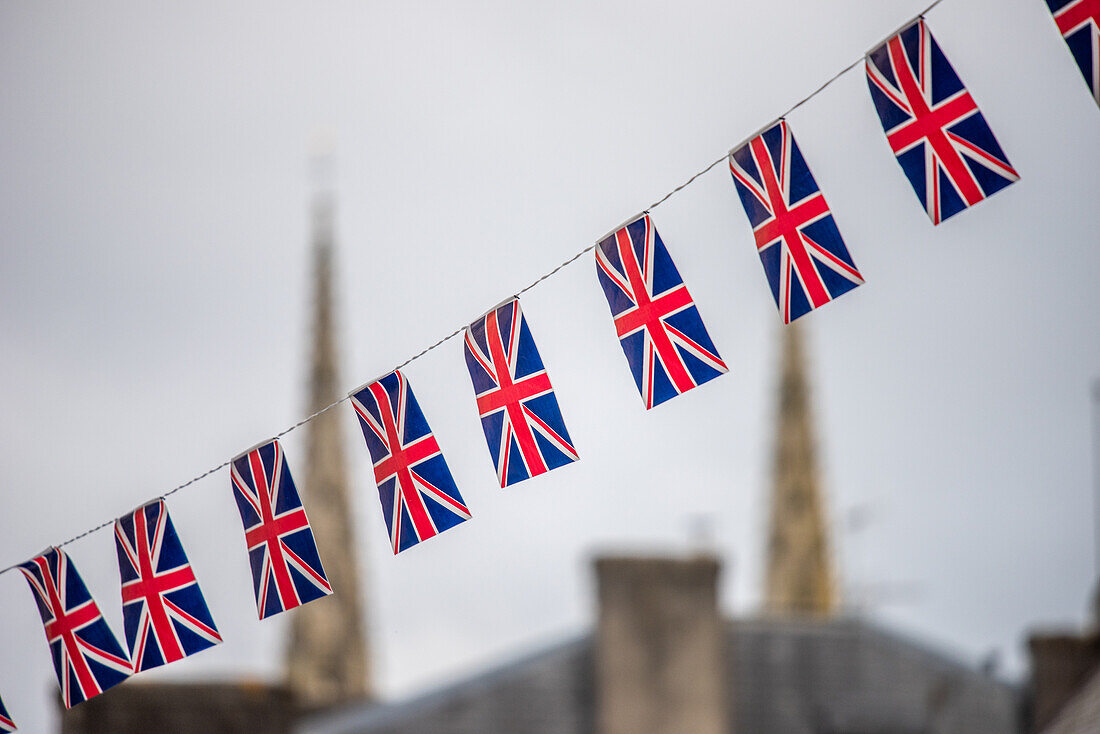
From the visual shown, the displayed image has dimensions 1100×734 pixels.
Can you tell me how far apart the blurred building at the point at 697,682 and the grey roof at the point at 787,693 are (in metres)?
0.01

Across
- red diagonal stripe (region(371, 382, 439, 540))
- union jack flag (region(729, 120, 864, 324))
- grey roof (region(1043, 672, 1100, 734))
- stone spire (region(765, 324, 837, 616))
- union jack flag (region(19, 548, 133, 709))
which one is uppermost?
stone spire (region(765, 324, 837, 616))

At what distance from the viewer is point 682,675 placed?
1869cm

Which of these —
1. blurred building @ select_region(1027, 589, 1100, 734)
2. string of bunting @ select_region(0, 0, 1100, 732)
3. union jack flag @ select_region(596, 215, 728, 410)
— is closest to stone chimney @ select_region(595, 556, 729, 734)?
blurred building @ select_region(1027, 589, 1100, 734)

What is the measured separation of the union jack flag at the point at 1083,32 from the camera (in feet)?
29.6

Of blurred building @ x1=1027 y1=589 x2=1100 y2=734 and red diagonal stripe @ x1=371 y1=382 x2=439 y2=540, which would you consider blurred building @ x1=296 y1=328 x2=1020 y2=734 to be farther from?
red diagonal stripe @ x1=371 y1=382 x2=439 y2=540

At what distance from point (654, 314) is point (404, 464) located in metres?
1.91

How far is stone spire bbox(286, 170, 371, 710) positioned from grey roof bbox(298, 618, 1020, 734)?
39507 mm

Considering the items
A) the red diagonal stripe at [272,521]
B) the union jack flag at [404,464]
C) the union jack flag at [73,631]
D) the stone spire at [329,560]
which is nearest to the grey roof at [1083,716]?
the union jack flag at [404,464]

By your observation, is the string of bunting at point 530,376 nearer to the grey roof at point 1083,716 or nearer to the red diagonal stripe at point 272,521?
the red diagonal stripe at point 272,521

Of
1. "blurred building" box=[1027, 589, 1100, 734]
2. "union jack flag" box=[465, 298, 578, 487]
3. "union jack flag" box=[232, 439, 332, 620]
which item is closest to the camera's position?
"union jack flag" box=[465, 298, 578, 487]

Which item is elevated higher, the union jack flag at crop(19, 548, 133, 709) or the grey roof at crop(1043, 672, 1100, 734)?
the union jack flag at crop(19, 548, 133, 709)

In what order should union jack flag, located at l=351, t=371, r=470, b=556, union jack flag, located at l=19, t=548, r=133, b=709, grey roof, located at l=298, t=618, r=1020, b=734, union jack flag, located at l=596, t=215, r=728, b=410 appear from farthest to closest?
1. grey roof, located at l=298, t=618, r=1020, b=734
2. union jack flag, located at l=19, t=548, r=133, b=709
3. union jack flag, located at l=351, t=371, r=470, b=556
4. union jack flag, located at l=596, t=215, r=728, b=410

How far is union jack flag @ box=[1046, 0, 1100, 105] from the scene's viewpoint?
29.6 feet

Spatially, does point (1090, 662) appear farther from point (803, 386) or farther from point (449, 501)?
point (803, 386)
